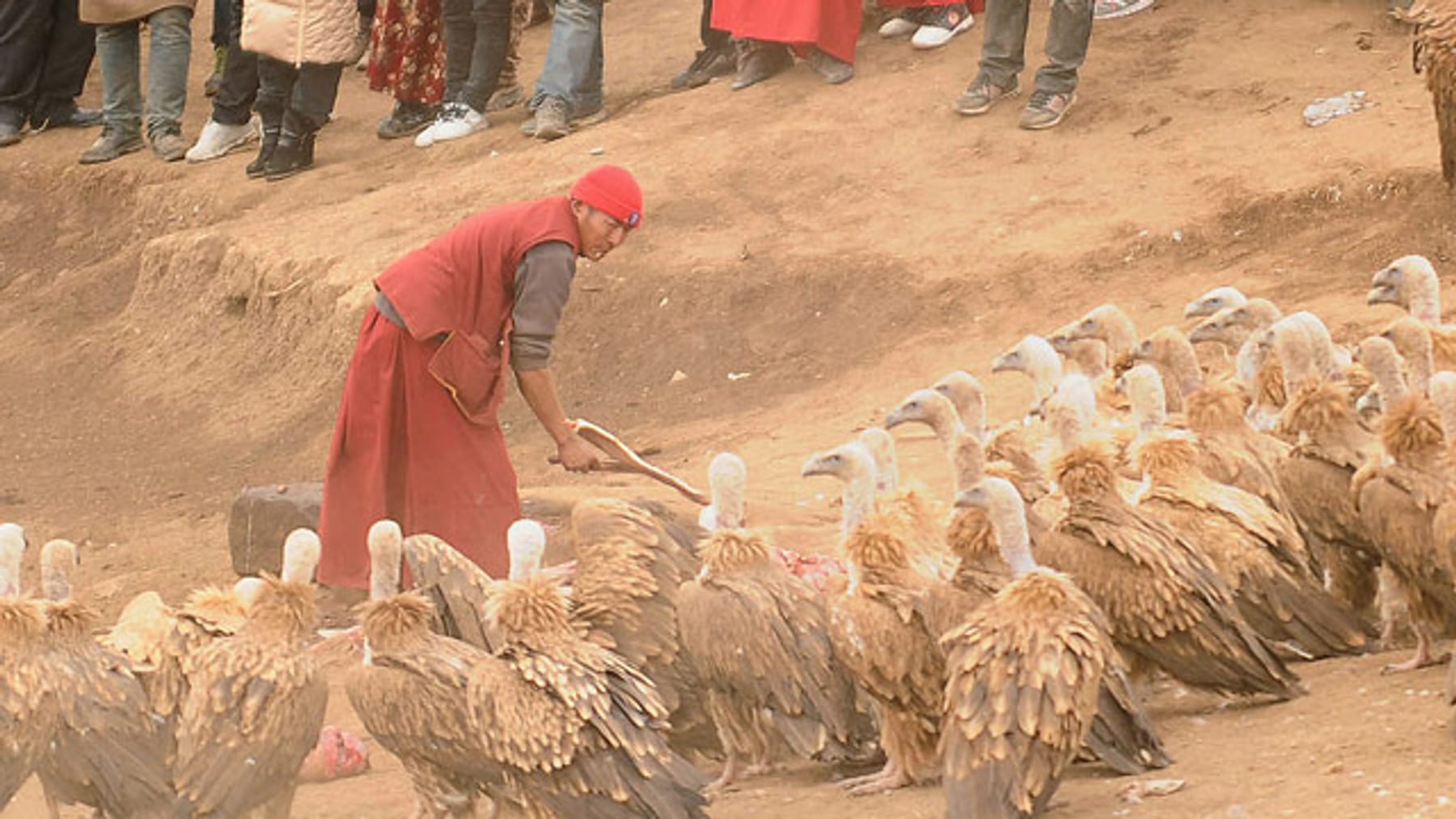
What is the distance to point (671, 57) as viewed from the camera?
571 inches

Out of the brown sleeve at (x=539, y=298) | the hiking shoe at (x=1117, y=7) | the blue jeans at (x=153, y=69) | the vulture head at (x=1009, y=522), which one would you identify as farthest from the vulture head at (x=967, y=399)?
the blue jeans at (x=153, y=69)

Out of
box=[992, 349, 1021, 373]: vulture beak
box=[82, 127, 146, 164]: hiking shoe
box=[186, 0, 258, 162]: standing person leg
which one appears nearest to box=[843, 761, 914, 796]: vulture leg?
box=[992, 349, 1021, 373]: vulture beak

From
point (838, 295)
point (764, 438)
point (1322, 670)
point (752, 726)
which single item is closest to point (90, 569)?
point (764, 438)

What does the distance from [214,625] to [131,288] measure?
7614mm

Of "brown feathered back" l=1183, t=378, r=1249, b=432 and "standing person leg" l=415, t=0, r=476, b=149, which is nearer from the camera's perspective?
"brown feathered back" l=1183, t=378, r=1249, b=432

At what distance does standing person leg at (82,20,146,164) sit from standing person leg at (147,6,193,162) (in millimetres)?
Result: 145

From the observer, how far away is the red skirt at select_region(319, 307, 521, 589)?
7.57m

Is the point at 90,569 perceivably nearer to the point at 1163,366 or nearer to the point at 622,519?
the point at 622,519

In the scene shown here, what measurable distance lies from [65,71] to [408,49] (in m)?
2.99

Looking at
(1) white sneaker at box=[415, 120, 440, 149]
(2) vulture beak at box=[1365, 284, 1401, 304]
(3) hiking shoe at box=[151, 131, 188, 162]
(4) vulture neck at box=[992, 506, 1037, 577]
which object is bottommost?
(3) hiking shoe at box=[151, 131, 188, 162]

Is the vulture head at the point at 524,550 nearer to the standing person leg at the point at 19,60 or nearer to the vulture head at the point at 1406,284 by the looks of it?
the vulture head at the point at 1406,284

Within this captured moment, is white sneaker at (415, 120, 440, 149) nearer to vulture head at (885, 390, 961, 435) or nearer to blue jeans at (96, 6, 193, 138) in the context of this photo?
blue jeans at (96, 6, 193, 138)

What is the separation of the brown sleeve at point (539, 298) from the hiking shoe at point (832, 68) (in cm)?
557

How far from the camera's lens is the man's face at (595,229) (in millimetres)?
7285
